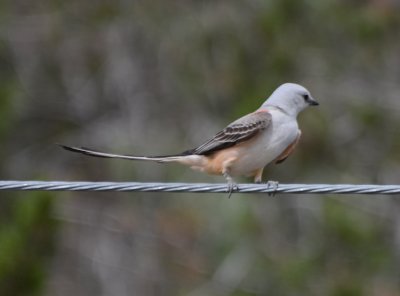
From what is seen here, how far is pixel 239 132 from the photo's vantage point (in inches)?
219

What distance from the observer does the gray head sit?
5738 millimetres

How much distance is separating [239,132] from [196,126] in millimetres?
3621

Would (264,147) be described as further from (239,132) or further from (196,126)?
(196,126)

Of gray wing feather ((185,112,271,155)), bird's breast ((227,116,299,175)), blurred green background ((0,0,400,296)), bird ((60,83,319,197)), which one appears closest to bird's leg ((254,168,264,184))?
bird ((60,83,319,197))

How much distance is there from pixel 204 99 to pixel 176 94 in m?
0.39

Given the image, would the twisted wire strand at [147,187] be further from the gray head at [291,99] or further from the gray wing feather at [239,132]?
the gray head at [291,99]

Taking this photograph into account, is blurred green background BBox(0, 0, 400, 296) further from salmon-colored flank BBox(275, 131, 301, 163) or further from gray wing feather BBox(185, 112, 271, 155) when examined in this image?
gray wing feather BBox(185, 112, 271, 155)

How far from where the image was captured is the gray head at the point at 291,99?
18.8 feet

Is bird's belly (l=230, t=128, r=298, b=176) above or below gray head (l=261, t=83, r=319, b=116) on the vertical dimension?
below

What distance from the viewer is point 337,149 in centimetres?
861

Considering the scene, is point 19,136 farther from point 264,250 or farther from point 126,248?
point 264,250

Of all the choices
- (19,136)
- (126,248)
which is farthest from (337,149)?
(19,136)

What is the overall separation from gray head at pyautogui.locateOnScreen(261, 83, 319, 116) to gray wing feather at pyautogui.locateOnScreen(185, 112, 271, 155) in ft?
0.48

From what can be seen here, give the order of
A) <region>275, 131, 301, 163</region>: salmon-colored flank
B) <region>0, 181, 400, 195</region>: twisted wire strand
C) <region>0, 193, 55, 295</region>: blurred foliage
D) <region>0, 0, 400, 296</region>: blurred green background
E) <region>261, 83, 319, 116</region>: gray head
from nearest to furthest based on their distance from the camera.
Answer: <region>0, 181, 400, 195</region>: twisted wire strand, <region>0, 193, 55, 295</region>: blurred foliage, <region>275, 131, 301, 163</region>: salmon-colored flank, <region>261, 83, 319, 116</region>: gray head, <region>0, 0, 400, 296</region>: blurred green background
